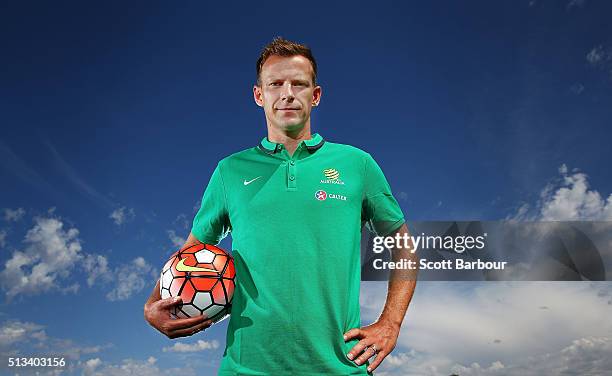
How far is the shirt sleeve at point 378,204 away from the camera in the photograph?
4887 millimetres

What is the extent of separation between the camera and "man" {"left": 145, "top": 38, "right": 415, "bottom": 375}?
420 centimetres

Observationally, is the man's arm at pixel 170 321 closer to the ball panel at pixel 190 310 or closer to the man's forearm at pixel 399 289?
the ball panel at pixel 190 310

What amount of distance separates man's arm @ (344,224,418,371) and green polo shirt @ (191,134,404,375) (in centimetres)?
7

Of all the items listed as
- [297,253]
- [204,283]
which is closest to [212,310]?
[204,283]

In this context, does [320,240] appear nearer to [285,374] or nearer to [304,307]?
[304,307]

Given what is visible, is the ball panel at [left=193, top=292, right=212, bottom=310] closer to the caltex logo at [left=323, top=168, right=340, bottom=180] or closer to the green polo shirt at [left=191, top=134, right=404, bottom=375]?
the green polo shirt at [left=191, top=134, right=404, bottom=375]

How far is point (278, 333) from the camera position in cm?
417

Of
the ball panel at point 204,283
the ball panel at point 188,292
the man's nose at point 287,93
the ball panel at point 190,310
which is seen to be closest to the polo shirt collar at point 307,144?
the man's nose at point 287,93

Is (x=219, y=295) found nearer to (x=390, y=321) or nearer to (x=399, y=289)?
(x=390, y=321)

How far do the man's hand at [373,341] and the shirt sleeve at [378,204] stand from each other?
803 mm

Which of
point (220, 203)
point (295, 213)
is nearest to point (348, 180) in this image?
point (295, 213)

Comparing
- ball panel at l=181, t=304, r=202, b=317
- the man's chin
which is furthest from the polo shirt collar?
ball panel at l=181, t=304, r=202, b=317

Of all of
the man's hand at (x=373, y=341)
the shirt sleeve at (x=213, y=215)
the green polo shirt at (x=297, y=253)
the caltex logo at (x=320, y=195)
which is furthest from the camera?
the shirt sleeve at (x=213, y=215)

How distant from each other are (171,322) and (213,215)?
98cm
